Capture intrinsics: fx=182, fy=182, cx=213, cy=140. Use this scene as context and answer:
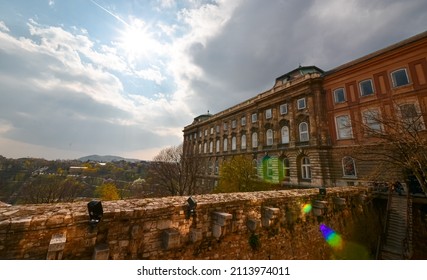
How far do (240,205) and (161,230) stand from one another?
288cm

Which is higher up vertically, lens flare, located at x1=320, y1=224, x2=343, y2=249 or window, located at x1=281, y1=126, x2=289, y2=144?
window, located at x1=281, y1=126, x2=289, y2=144

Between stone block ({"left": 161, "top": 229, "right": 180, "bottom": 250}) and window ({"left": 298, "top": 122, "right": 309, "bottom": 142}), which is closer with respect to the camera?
stone block ({"left": 161, "top": 229, "right": 180, "bottom": 250})

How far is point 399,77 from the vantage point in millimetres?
17031

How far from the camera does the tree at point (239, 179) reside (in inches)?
782

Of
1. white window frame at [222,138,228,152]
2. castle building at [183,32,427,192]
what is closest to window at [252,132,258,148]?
castle building at [183,32,427,192]

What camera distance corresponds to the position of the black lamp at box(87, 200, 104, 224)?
4.15 meters

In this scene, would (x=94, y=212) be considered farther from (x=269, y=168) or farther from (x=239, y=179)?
(x=269, y=168)

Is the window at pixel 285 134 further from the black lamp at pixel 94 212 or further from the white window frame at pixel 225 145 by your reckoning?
the black lamp at pixel 94 212

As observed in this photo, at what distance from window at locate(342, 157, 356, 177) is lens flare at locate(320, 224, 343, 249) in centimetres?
1163

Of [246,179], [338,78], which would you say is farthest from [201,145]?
[338,78]

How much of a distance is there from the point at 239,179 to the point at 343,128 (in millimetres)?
12846

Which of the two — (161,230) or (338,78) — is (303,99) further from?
(161,230)

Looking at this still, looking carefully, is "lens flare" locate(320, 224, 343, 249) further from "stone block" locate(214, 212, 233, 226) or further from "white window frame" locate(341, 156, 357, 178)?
"white window frame" locate(341, 156, 357, 178)

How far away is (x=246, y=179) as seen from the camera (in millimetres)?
20234
